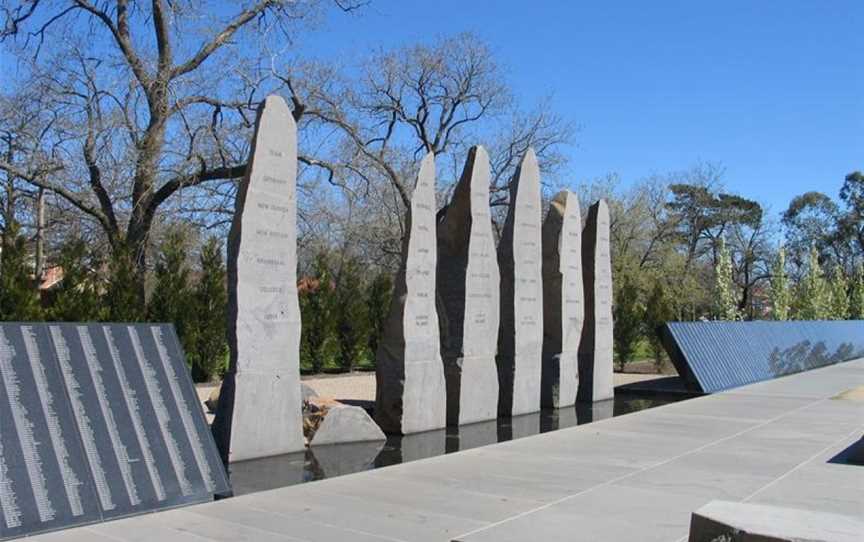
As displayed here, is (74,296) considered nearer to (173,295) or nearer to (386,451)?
(173,295)

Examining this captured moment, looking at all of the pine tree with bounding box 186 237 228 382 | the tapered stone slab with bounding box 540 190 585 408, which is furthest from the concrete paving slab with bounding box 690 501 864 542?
the pine tree with bounding box 186 237 228 382

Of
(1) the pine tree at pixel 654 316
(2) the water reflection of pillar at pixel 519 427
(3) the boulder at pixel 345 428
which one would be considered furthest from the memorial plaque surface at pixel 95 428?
(1) the pine tree at pixel 654 316

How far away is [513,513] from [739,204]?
57494mm

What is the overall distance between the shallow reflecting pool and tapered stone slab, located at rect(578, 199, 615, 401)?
1.74 meters

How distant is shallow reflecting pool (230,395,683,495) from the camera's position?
7.57 m

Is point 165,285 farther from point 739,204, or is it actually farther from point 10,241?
point 739,204

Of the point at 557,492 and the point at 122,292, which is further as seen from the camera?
the point at 122,292

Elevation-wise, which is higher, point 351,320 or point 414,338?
point 351,320

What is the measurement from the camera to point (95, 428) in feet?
19.5

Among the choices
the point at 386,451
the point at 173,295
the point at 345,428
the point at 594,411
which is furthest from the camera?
the point at 173,295

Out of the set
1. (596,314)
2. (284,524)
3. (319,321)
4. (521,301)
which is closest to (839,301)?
(319,321)

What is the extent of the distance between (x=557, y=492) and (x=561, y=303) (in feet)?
23.8

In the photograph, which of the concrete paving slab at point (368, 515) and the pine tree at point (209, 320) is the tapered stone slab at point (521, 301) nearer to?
the concrete paving slab at point (368, 515)

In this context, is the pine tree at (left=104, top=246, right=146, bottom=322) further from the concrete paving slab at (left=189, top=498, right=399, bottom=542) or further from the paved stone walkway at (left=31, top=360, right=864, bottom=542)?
the concrete paving slab at (left=189, top=498, right=399, bottom=542)
